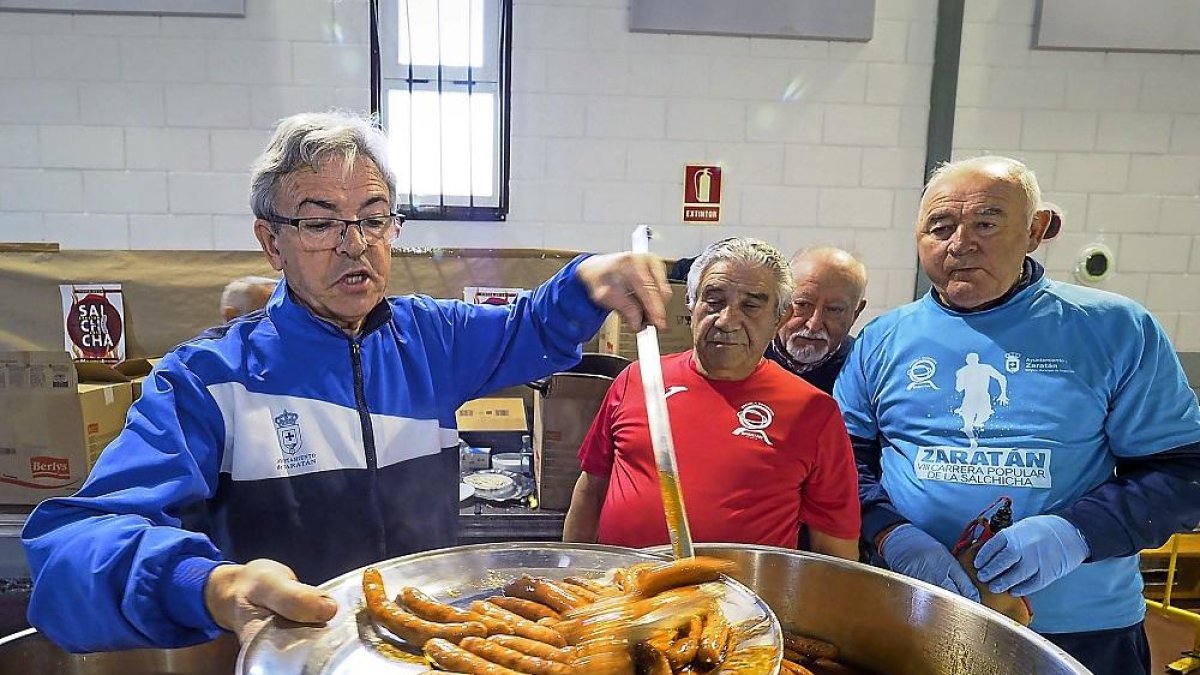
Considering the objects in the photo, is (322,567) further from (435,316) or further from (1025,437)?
(1025,437)

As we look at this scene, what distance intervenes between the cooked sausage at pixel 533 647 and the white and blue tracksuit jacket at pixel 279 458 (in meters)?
0.40

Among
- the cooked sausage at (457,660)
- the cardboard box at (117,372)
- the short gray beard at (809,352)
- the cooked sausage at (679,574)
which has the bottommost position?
the cardboard box at (117,372)

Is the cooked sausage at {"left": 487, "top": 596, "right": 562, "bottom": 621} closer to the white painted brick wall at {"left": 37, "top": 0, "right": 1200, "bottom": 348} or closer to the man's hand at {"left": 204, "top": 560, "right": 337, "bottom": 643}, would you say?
the man's hand at {"left": 204, "top": 560, "right": 337, "bottom": 643}

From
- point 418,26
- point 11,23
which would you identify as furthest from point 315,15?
point 11,23

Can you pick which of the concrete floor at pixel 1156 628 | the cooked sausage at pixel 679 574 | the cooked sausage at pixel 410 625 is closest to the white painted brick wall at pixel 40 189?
the concrete floor at pixel 1156 628

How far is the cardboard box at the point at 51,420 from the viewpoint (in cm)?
263

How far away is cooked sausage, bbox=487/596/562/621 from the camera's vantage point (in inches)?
39.9

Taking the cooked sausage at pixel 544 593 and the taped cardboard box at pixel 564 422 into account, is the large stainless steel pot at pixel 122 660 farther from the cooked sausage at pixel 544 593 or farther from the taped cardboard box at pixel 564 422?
the taped cardboard box at pixel 564 422

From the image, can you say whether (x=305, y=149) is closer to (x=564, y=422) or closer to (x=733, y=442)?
(x=733, y=442)

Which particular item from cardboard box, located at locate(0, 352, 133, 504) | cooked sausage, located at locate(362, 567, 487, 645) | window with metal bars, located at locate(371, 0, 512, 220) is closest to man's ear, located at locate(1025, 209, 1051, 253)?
cooked sausage, located at locate(362, 567, 487, 645)

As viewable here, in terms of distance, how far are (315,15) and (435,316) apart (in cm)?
243

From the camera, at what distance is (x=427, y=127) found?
3588 millimetres

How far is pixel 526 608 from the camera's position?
1.03m

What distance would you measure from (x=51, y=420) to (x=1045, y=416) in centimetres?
318
